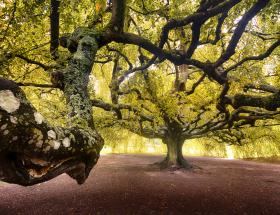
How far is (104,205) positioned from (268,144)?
3536 cm

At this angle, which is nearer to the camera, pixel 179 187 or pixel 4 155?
pixel 4 155

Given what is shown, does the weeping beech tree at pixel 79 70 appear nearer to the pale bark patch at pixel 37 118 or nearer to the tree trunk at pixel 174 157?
the pale bark patch at pixel 37 118

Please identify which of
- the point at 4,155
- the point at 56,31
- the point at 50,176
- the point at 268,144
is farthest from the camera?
the point at 268,144

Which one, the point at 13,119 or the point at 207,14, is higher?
the point at 207,14

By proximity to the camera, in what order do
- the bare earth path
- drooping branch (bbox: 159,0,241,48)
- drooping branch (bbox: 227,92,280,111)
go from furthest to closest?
1. the bare earth path
2. drooping branch (bbox: 227,92,280,111)
3. drooping branch (bbox: 159,0,241,48)

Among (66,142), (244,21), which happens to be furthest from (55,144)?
(244,21)

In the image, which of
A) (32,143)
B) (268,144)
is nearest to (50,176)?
(32,143)

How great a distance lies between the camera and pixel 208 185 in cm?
1596

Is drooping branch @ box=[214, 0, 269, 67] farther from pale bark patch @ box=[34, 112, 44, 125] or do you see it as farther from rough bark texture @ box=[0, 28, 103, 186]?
pale bark patch @ box=[34, 112, 44, 125]

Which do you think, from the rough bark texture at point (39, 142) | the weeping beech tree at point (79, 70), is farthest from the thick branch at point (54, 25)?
the rough bark texture at point (39, 142)

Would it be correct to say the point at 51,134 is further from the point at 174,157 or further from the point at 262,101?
the point at 174,157

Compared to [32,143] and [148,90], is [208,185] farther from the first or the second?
[32,143]

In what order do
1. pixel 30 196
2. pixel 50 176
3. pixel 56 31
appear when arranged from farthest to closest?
1. pixel 30 196
2. pixel 56 31
3. pixel 50 176

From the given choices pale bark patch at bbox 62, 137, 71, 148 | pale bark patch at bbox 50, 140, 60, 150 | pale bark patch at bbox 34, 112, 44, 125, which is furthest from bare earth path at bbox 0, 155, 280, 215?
pale bark patch at bbox 34, 112, 44, 125
